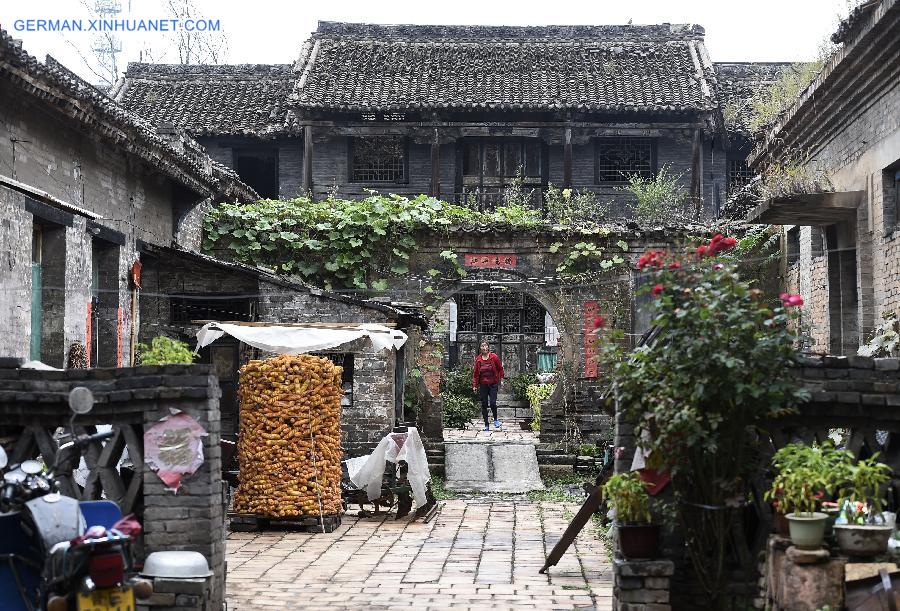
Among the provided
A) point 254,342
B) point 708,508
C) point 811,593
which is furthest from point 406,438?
point 811,593

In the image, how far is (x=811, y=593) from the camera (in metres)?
5.88

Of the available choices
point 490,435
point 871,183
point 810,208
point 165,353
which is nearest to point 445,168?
point 490,435

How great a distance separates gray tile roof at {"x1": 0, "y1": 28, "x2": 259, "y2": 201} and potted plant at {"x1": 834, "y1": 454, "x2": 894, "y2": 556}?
8.37m

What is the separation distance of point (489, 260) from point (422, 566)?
10809 millimetres

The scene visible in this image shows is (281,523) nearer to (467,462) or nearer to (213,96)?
(467,462)

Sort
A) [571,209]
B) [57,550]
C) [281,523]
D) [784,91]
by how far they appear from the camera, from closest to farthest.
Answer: [57,550], [281,523], [784,91], [571,209]

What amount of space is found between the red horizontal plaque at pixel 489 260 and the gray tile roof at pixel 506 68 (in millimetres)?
3890

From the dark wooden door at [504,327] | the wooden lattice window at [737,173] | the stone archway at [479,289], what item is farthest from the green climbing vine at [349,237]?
the dark wooden door at [504,327]

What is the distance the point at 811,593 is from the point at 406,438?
8.25 meters

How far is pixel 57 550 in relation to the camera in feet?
18.3

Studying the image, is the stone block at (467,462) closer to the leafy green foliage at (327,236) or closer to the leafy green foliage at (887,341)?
the leafy green foliage at (327,236)

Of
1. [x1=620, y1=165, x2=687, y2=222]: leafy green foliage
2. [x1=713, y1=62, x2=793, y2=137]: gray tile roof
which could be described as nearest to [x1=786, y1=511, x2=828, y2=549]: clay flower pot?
[x1=620, y1=165, x2=687, y2=222]: leafy green foliage

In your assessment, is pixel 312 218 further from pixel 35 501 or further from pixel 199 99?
pixel 35 501

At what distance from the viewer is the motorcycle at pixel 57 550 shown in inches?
218
